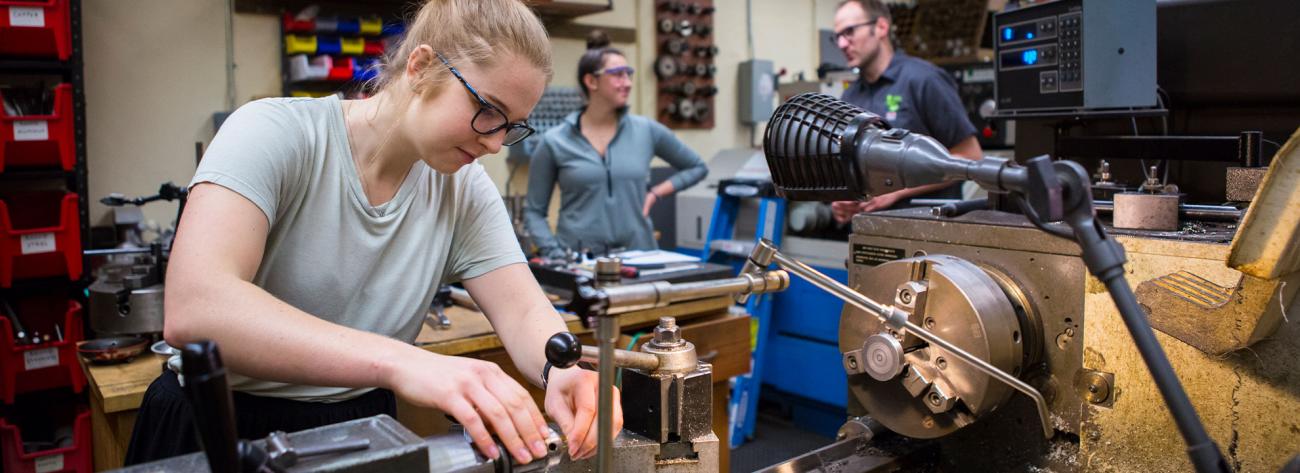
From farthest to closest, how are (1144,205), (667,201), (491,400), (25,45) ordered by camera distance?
(667,201) → (25,45) → (1144,205) → (491,400)

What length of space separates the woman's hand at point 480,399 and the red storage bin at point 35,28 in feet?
7.14

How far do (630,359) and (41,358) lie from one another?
90.6 inches

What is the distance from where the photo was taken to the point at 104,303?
5.75 ft

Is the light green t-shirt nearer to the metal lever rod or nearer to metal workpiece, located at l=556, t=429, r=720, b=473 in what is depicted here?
metal workpiece, located at l=556, t=429, r=720, b=473

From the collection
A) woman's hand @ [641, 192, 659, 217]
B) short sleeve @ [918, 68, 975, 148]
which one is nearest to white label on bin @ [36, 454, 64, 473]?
woman's hand @ [641, 192, 659, 217]

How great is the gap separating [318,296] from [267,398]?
16cm

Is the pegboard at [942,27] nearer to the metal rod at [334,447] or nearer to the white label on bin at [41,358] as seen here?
the white label on bin at [41,358]

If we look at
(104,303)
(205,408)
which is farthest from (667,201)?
(205,408)

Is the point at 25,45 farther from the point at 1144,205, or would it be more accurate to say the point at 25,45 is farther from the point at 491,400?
the point at 1144,205

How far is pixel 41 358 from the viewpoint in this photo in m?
2.43

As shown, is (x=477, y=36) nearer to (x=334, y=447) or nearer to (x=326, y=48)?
(x=334, y=447)

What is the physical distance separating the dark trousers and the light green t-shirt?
0.02 metres

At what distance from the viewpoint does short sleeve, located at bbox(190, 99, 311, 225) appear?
95 centimetres

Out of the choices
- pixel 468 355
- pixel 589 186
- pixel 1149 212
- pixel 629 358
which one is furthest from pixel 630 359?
pixel 589 186
